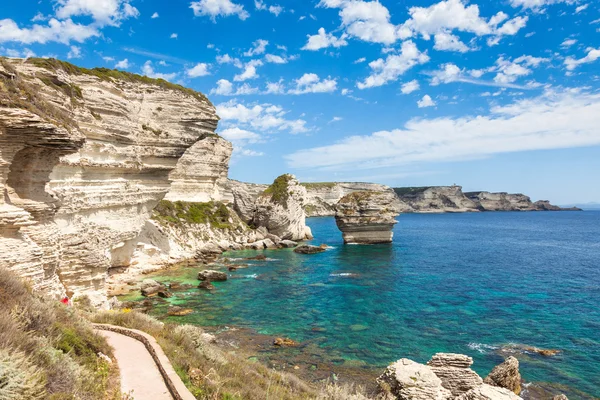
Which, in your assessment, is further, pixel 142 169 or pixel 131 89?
pixel 131 89

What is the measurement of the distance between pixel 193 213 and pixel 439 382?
49.4 m

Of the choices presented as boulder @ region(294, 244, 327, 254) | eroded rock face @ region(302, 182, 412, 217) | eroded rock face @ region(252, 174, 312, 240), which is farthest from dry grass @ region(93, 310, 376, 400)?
eroded rock face @ region(302, 182, 412, 217)

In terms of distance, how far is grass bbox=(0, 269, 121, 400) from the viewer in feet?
17.3

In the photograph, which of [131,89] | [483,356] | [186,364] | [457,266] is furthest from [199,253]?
[186,364]

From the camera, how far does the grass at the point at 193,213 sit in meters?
52.7

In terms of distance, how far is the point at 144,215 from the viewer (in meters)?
37.2

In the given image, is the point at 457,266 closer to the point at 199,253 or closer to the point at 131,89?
the point at 199,253

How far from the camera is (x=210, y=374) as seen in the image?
31.7 ft

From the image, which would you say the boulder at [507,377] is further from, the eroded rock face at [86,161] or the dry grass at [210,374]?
the eroded rock face at [86,161]

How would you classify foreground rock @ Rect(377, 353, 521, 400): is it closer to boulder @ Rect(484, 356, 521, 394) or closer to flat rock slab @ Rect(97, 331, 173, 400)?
boulder @ Rect(484, 356, 521, 394)

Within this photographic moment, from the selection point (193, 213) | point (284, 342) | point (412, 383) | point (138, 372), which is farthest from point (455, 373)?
point (193, 213)

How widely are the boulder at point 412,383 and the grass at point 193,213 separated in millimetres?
41891

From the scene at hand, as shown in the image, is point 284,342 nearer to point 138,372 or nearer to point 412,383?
point 412,383

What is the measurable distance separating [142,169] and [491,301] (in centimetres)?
3446
